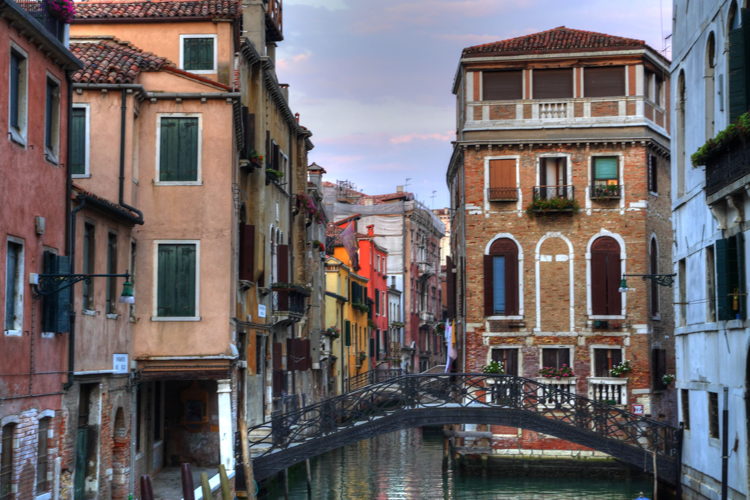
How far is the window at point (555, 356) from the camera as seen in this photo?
1241 inches

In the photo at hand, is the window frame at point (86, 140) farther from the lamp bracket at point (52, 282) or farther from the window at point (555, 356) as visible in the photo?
the window at point (555, 356)

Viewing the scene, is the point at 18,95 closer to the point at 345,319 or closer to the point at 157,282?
the point at 157,282

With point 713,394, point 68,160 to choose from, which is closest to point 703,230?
point 713,394

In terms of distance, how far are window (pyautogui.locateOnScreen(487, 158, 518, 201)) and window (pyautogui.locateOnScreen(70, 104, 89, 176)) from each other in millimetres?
15320

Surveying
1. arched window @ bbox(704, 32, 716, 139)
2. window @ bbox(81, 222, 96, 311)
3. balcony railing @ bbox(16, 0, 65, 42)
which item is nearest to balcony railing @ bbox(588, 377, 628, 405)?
arched window @ bbox(704, 32, 716, 139)

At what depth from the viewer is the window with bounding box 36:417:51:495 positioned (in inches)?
581

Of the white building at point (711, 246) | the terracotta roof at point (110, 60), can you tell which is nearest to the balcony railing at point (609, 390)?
the white building at point (711, 246)

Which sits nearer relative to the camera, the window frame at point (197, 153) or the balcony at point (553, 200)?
the window frame at point (197, 153)

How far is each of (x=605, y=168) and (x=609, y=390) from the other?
250 inches

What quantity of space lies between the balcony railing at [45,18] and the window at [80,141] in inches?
148

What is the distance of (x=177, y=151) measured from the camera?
20391mm

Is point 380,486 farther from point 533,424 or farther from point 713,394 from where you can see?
point 713,394

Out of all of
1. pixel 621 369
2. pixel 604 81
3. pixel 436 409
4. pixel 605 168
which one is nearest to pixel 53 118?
pixel 436 409

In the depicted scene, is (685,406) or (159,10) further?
(159,10)
